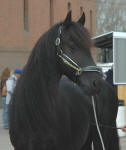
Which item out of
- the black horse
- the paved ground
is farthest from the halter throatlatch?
the paved ground

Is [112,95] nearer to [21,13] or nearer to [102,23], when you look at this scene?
[21,13]

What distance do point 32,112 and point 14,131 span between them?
322 mm

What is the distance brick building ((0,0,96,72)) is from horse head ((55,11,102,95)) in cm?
1717

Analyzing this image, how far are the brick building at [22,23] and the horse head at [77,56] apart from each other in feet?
56.3

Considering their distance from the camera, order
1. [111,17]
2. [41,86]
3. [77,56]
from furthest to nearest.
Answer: [111,17] < [41,86] < [77,56]

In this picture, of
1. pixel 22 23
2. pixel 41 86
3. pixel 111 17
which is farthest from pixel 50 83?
pixel 111 17

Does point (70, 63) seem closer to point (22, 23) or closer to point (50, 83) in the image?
point (50, 83)

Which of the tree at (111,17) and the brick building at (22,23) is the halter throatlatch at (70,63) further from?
the tree at (111,17)

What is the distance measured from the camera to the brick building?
2181 cm

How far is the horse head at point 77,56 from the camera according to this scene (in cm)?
334

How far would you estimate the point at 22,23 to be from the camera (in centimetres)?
2322

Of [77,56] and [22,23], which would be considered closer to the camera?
[77,56]

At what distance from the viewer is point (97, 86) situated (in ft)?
10.7

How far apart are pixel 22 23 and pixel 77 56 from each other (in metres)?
20.2
